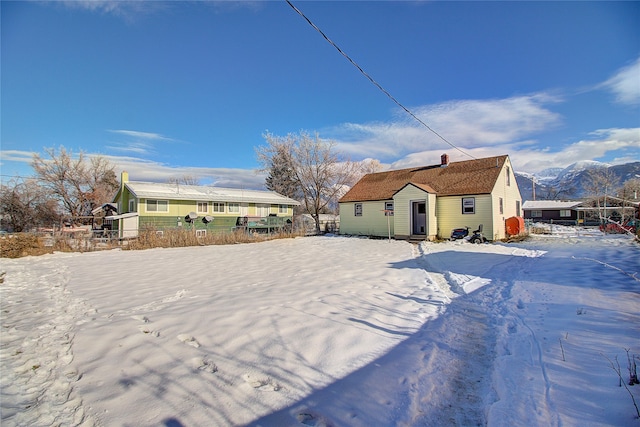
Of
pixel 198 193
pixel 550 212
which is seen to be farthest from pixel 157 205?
pixel 550 212

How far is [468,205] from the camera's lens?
61.7ft

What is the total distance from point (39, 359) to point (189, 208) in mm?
24711

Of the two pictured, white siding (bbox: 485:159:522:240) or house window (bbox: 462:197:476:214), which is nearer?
white siding (bbox: 485:159:522:240)

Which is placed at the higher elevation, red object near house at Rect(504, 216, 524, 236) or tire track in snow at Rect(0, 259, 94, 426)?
red object near house at Rect(504, 216, 524, 236)

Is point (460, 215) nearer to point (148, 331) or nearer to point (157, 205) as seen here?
point (148, 331)

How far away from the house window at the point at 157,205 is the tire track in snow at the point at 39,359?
19.3 m

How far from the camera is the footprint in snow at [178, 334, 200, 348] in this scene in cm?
391

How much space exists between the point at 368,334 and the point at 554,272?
6622 mm

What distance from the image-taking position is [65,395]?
289cm

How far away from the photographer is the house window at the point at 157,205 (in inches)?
984

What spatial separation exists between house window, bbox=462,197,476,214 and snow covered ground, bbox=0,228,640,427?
11.6m

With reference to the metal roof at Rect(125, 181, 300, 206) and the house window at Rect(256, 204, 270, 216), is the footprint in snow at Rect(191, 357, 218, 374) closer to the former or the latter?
the metal roof at Rect(125, 181, 300, 206)

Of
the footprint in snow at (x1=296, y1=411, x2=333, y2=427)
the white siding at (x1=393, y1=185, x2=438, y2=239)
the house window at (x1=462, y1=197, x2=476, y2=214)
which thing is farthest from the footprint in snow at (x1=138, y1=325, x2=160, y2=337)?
the house window at (x1=462, y1=197, x2=476, y2=214)

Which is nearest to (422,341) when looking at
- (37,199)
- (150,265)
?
(150,265)
